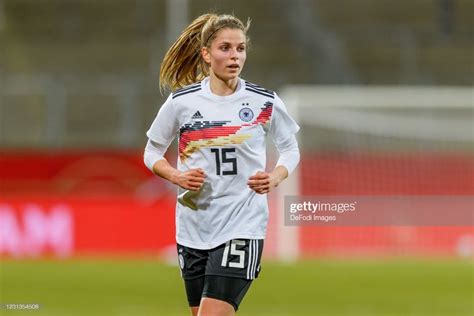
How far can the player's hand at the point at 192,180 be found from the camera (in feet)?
18.6

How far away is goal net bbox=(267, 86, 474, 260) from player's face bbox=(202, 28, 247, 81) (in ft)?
44.6

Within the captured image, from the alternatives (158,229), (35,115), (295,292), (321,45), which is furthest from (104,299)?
(321,45)

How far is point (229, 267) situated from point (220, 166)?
48 centimetres

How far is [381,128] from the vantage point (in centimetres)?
2134

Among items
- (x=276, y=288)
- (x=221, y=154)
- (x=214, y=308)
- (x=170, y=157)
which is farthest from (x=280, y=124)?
(x=170, y=157)

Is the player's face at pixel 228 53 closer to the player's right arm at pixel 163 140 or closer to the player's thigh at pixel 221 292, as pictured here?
the player's right arm at pixel 163 140

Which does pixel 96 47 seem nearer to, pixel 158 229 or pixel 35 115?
pixel 35 115

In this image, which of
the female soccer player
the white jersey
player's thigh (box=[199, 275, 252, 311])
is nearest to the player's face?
the female soccer player

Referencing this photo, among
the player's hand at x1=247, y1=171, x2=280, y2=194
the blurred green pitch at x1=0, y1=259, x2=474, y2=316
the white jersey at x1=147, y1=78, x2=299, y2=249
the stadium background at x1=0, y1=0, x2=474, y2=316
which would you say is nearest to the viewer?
the player's hand at x1=247, y1=171, x2=280, y2=194

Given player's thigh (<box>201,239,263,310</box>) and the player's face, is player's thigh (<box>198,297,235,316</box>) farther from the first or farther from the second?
the player's face

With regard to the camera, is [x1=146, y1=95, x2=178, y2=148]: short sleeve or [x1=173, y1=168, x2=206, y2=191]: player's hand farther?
[x1=146, y1=95, x2=178, y2=148]: short sleeve

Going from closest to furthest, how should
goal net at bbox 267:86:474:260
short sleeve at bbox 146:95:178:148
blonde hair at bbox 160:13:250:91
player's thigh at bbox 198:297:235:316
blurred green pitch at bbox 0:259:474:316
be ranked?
player's thigh at bbox 198:297:235:316 → short sleeve at bbox 146:95:178:148 → blonde hair at bbox 160:13:250:91 → blurred green pitch at bbox 0:259:474:316 → goal net at bbox 267:86:474:260

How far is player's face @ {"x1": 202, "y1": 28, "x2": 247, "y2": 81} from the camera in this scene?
5.81 metres

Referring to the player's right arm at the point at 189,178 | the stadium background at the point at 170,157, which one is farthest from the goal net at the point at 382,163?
the player's right arm at the point at 189,178
